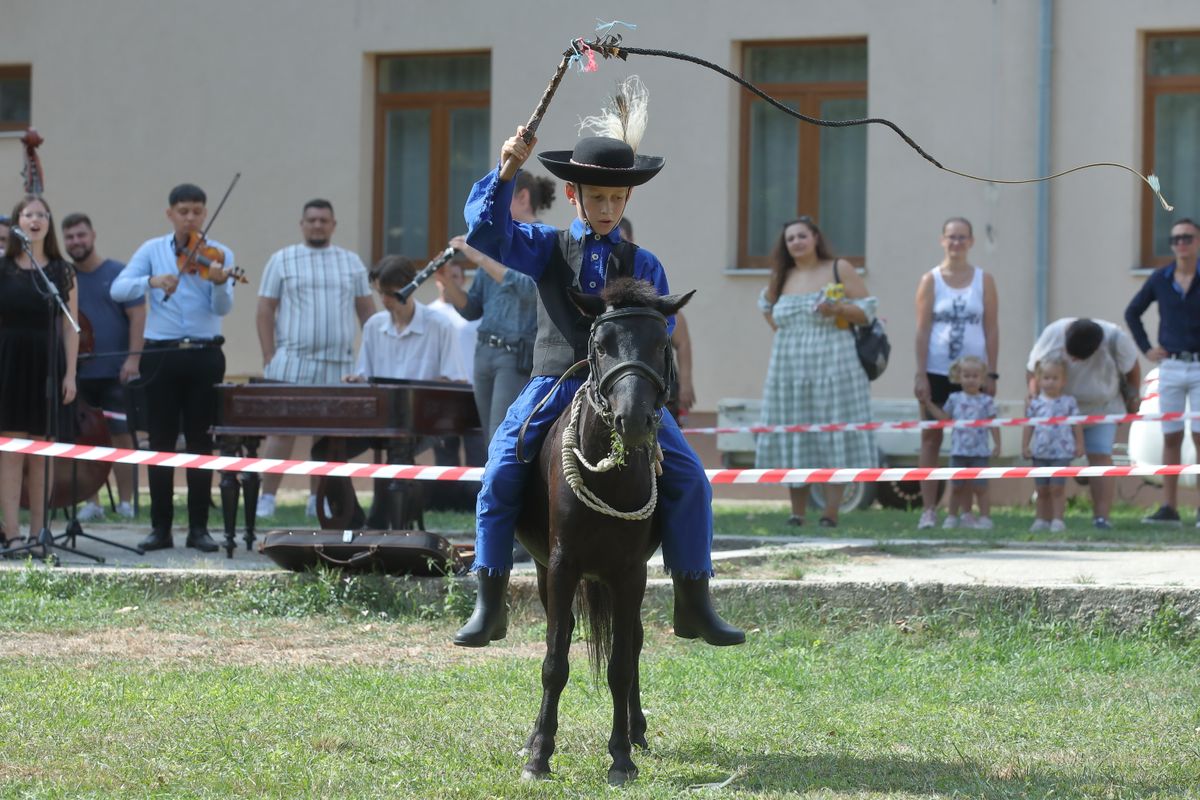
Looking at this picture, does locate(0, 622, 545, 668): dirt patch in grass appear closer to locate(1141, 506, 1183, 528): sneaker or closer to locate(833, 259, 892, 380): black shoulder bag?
locate(833, 259, 892, 380): black shoulder bag

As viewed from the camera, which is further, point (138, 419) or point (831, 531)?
point (138, 419)

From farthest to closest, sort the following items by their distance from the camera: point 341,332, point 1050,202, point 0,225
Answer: point 1050,202 < point 341,332 < point 0,225

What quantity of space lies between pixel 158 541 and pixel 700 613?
18.8ft

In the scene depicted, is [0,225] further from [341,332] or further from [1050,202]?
[1050,202]

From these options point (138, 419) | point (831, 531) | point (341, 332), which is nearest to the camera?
point (831, 531)

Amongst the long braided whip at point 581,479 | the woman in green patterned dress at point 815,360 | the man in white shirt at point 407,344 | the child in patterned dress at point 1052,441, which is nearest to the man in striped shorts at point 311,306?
the man in white shirt at point 407,344

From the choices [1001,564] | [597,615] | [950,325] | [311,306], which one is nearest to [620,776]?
[597,615]

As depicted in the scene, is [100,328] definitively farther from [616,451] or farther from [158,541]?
[616,451]

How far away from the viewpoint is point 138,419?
13.9 metres

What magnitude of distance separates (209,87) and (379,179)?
201 centimetres

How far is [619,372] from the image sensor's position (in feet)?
17.0

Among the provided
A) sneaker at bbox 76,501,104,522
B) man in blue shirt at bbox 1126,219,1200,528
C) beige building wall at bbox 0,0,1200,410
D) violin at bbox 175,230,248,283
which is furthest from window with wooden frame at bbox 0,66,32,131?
man in blue shirt at bbox 1126,219,1200,528

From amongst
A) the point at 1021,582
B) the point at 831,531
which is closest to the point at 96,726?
the point at 1021,582

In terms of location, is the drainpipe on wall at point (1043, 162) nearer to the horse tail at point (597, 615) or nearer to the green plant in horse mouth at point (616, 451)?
the horse tail at point (597, 615)
